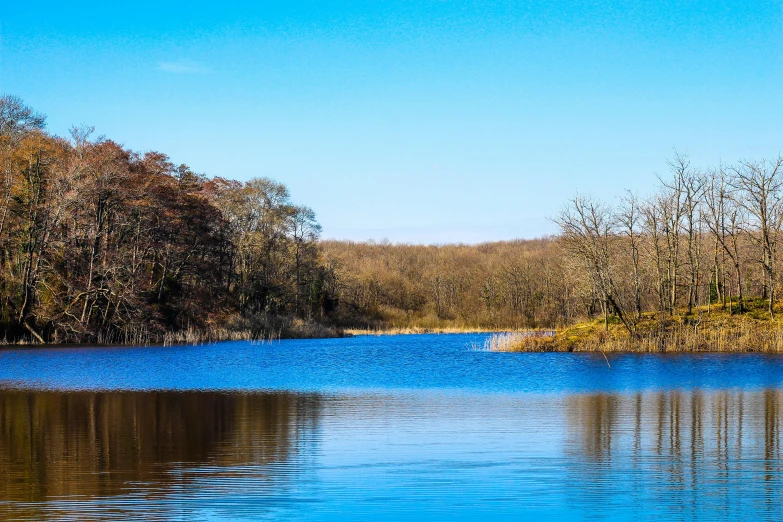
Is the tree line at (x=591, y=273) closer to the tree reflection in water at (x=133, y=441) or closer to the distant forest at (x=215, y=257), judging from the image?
the distant forest at (x=215, y=257)

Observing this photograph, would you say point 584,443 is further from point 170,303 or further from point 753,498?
point 170,303

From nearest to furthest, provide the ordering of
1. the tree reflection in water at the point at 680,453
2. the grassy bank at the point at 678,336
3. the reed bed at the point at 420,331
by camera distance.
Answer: the tree reflection in water at the point at 680,453 < the grassy bank at the point at 678,336 < the reed bed at the point at 420,331

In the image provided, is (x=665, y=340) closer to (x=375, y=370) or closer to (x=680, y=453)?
(x=375, y=370)

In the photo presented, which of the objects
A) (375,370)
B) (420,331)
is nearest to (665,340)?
(375,370)

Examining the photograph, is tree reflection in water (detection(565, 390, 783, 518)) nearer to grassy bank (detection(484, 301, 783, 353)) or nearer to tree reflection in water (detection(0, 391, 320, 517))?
tree reflection in water (detection(0, 391, 320, 517))

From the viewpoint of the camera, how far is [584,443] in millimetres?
13070

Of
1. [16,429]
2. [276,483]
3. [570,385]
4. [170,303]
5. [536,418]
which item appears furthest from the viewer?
[170,303]

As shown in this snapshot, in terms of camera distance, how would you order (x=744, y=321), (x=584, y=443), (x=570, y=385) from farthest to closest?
(x=744, y=321)
(x=570, y=385)
(x=584, y=443)

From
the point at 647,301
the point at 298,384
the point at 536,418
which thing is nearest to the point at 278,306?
the point at 647,301

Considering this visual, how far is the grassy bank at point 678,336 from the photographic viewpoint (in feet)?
122

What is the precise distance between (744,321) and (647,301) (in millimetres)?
18027

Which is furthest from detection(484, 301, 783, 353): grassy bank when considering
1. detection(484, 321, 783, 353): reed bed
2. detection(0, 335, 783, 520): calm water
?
detection(0, 335, 783, 520): calm water

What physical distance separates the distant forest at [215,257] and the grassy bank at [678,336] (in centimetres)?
102

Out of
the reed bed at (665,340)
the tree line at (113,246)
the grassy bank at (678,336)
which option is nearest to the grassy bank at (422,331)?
the tree line at (113,246)
